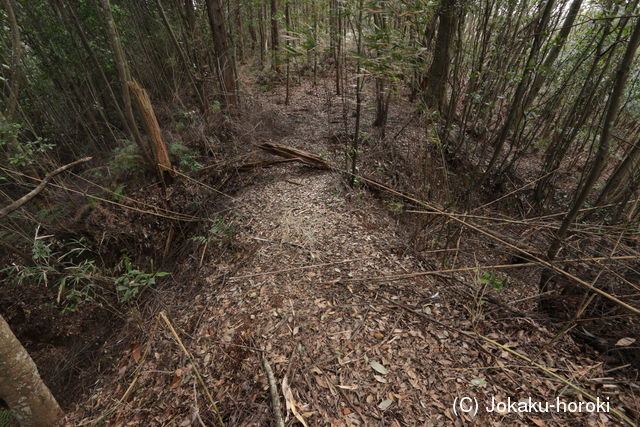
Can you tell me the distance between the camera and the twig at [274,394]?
181cm

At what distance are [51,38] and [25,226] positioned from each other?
4.43 m

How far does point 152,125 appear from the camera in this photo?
13.8ft

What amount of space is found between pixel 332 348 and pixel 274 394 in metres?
0.58

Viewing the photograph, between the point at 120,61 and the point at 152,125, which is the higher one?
the point at 120,61

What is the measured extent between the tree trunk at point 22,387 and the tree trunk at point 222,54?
5477mm

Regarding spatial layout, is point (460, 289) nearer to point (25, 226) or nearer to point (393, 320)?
point (393, 320)

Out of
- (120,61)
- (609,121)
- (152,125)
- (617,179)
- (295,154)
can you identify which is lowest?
(295,154)

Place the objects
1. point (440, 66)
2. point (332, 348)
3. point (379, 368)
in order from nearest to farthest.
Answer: point (379, 368), point (332, 348), point (440, 66)

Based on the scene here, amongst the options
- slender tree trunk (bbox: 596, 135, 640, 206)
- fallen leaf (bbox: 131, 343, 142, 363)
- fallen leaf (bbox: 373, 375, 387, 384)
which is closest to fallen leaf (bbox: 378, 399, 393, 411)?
fallen leaf (bbox: 373, 375, 387, 384)

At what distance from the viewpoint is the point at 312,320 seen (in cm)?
254

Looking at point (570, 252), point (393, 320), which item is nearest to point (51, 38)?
point (393, 320)

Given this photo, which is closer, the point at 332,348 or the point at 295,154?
the point at 332,348

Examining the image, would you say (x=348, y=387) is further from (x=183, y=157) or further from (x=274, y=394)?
(x=183, y=157)

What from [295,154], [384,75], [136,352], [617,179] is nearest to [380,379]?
[136,352]
